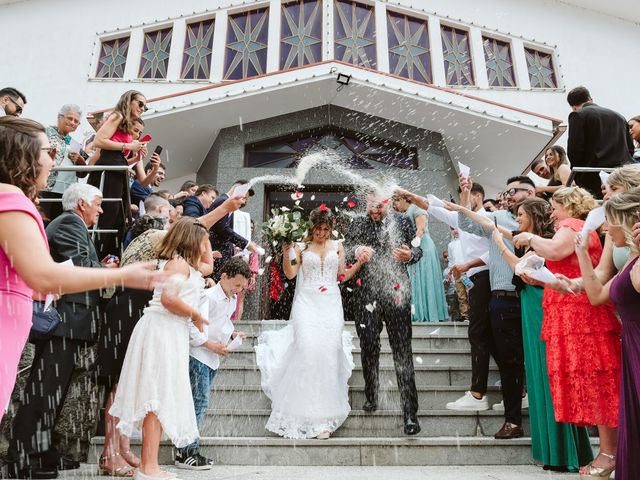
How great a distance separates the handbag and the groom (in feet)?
9.22

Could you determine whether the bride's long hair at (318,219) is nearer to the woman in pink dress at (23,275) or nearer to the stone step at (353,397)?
the stone step at (353,397)

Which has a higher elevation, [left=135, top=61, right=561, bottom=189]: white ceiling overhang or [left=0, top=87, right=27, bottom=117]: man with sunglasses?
[left=135, top=61, right=561, bottom=189]: white ceiling overhang

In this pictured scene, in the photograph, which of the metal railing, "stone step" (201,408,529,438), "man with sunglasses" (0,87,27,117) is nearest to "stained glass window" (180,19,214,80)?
"man with sunglasses" (0,87,27,117)

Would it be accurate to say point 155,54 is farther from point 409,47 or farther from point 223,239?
point 223,239

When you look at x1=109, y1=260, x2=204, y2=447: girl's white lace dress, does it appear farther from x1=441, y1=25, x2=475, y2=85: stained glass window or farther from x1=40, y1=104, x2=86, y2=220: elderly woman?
x1=441, y1=25, x2=475, y2=85: stained glass window

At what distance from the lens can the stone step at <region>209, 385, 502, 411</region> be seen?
5.75 metres

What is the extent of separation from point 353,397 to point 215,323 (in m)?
1.68

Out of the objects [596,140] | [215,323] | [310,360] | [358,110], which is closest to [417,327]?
[310,360]

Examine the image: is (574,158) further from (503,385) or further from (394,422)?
(394,422)

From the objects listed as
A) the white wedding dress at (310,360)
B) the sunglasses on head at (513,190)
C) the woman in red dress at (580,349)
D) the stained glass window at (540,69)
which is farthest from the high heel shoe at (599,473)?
the stained glass window at (540,69)

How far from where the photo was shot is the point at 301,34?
49.0 feet

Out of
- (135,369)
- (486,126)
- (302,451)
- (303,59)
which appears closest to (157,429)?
(135,369)

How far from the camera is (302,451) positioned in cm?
483

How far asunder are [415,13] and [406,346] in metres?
12.7
